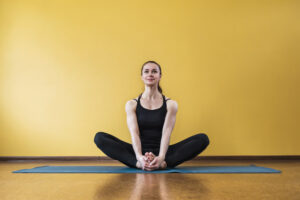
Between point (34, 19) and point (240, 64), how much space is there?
226 centimetres

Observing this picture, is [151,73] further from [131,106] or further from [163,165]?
[163,165]

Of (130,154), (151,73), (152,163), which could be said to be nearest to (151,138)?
(130,154)

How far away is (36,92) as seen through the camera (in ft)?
9.76

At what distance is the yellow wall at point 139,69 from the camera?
289cm

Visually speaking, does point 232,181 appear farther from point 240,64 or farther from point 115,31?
point 115,31

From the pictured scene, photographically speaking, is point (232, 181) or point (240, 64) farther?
point (240, 64)

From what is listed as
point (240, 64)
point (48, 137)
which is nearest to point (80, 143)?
point (48, 137)

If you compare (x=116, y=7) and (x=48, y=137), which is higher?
(x=116, y=7)

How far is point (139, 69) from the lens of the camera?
2963 millimetres

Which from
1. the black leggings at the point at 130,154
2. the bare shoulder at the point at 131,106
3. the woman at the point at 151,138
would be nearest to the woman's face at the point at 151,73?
A: the woman at the point at 151,138

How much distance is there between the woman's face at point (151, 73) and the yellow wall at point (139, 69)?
2.37ft

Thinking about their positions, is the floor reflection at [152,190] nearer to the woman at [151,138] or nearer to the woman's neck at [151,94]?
the woman at [151,138]

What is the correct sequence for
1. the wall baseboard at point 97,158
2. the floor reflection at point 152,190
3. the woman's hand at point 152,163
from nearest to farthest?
the floor reflection at point 152,190
the woman's hand at point 152,163
the wall baseboard at point 97,158

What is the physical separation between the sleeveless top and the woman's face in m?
0.22
